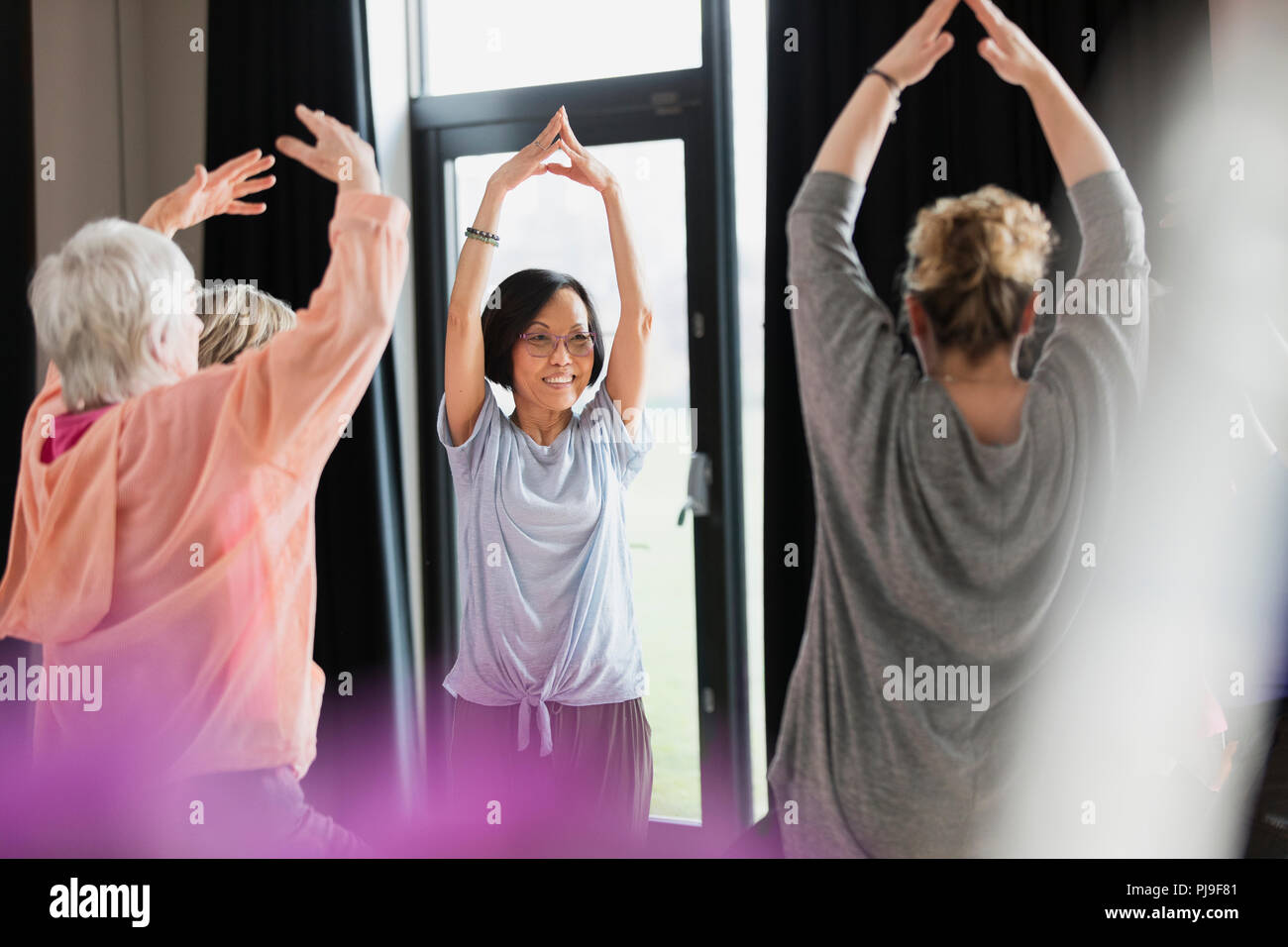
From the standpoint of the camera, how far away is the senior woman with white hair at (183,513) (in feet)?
5.87

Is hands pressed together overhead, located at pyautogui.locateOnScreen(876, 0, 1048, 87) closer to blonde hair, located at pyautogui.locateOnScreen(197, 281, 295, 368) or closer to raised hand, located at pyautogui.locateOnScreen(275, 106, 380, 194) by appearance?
raised hand, located at pyautogui.locateOnScreen(275, 106, 380, 194)

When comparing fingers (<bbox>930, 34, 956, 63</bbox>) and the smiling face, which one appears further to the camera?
the smiling face

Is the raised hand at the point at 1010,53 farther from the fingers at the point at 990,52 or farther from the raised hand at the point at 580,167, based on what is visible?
the raised hand at the point at 580,167

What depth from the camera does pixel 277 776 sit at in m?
1.89

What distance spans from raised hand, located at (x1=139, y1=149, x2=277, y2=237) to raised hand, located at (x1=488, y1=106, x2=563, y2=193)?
548mm

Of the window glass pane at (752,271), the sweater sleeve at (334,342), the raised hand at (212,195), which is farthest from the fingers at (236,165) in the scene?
the window glass pane at (752,271)

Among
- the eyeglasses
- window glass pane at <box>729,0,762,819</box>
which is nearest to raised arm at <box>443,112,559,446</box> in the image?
the eyeglasses

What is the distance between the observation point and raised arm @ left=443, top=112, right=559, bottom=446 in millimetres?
2029

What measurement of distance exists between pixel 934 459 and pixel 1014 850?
74 centimetres

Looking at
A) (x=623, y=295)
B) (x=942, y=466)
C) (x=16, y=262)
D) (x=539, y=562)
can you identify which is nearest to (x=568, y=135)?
(x=623, y=295)

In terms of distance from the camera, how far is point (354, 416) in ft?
7.82

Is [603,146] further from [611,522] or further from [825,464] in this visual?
[825,464]

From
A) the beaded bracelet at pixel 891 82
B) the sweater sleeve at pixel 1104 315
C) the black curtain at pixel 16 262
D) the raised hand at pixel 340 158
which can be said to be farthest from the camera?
the black curtain at pixel 16 262
